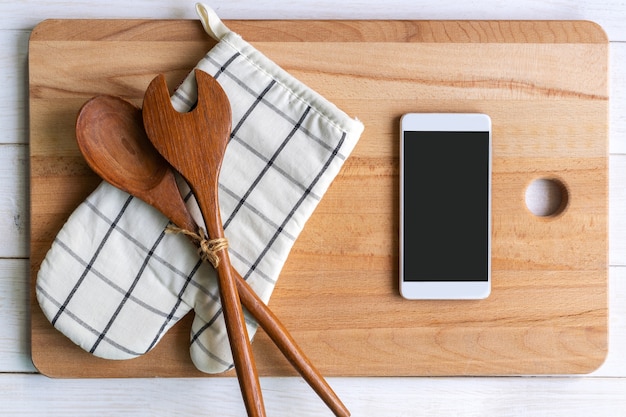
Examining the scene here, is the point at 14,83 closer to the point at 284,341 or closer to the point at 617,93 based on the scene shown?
the point at 284,341

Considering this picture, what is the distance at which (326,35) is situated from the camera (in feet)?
1.87

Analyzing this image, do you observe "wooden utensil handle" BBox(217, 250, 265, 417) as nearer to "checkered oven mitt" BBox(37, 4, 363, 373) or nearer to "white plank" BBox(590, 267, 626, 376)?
"checkered oven mitt" BBox(37, 4, 363, 373)

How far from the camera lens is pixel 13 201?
23.1 inches

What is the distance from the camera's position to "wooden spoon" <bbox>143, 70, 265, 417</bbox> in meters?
0.52

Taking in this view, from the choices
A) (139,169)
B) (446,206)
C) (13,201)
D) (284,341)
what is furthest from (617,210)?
(13,201)

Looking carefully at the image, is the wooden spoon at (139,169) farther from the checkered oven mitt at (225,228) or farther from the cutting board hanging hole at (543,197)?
the cutting board hanging hole at (543,197)

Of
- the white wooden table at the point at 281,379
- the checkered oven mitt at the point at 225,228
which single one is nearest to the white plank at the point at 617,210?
the white wooden table at the point at 281,379

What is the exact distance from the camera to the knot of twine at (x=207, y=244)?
1.72 feet

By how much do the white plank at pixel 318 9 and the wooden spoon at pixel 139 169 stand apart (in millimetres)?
106

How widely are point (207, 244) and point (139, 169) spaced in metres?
0.09

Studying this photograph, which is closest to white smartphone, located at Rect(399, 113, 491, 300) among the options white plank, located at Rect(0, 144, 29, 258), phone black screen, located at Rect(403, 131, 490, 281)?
phone black screen, located at Rect(403, 131, 490, 281)

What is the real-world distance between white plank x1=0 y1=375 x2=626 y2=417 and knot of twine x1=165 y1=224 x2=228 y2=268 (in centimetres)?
14

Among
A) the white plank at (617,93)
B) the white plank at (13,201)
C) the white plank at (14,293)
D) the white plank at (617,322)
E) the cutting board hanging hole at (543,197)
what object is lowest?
the white plank at (14,293)

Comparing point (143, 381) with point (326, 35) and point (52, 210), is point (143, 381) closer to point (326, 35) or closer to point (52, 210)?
point (52, 210)
